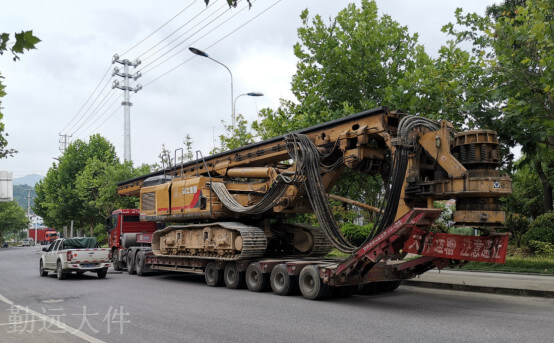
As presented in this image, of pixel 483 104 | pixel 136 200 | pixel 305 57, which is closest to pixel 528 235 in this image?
pixel 483 104

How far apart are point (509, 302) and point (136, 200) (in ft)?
102

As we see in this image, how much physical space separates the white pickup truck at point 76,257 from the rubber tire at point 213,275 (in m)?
4.96

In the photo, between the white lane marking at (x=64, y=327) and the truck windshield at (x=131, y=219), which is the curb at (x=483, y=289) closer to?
the white lane marking at (x=64, y=327)

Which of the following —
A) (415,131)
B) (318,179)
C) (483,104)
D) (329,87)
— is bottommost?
(318,179)

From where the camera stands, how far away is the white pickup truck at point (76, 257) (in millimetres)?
17828

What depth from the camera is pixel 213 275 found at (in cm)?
1526

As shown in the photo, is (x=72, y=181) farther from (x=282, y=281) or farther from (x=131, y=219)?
(x=282, y=281)

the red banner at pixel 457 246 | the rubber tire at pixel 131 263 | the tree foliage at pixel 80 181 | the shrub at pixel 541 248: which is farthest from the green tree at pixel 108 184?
the red banner at pixel 457 246

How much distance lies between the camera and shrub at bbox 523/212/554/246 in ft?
62.3

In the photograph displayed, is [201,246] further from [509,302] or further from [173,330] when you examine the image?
[509,302]

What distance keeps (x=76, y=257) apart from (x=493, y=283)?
13.7 m

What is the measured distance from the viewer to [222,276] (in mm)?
15125

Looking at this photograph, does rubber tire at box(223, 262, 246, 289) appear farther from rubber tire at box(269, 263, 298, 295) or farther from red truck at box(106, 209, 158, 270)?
red truck at box(106, 209, 158, 270)

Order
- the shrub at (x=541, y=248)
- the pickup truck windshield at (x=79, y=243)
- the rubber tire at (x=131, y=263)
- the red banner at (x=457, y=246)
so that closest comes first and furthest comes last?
1. the red banner at (x=457, y=246)
2. the shrub at (x=541, y=248)
3. the pickup truck windshield at (x=79, y=243)
4. the rubber tire at (x=131, y=263)
